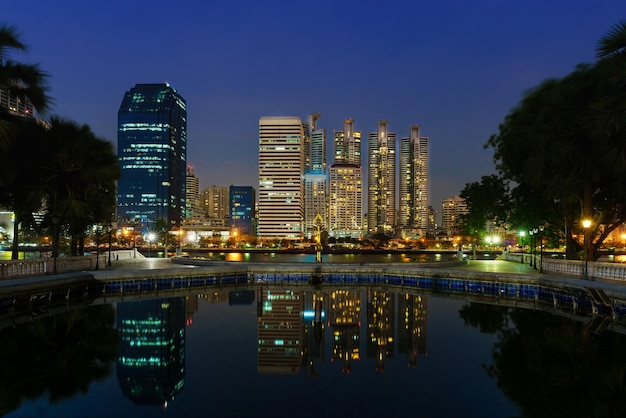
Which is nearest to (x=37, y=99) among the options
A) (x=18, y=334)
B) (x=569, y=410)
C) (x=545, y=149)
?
(x=18, y=334)

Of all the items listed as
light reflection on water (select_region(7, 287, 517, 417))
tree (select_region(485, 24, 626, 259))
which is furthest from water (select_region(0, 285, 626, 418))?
tree (select_region(485, 24, 626, 259))

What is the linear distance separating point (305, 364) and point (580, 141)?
88.0ft

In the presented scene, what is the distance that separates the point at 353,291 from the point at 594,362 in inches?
790

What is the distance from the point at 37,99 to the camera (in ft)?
76.1

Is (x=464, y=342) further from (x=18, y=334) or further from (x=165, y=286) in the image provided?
(x=165, y=286)

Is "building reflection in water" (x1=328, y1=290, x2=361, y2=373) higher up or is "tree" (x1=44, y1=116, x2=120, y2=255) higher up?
"tree" (x1=44, y1=116, x2=120, y2=255)

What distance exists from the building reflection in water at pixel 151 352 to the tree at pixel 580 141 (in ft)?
79.5

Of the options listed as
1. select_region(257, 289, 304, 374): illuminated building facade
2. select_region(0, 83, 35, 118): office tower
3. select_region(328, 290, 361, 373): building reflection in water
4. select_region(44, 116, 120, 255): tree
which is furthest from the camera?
select_region(44, 116, 120, 255): tree

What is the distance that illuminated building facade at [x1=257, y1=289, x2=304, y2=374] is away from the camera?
15.1 m

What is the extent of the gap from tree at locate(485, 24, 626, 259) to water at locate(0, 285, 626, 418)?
11.6m

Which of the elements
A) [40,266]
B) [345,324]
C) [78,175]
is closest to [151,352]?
[345,324]

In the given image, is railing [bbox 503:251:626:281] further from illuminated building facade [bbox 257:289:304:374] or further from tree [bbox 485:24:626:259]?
illuminated building facade [bbox 257:289:304:374]

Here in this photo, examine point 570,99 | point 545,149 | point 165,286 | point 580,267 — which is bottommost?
point 165,286

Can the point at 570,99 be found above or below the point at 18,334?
above
